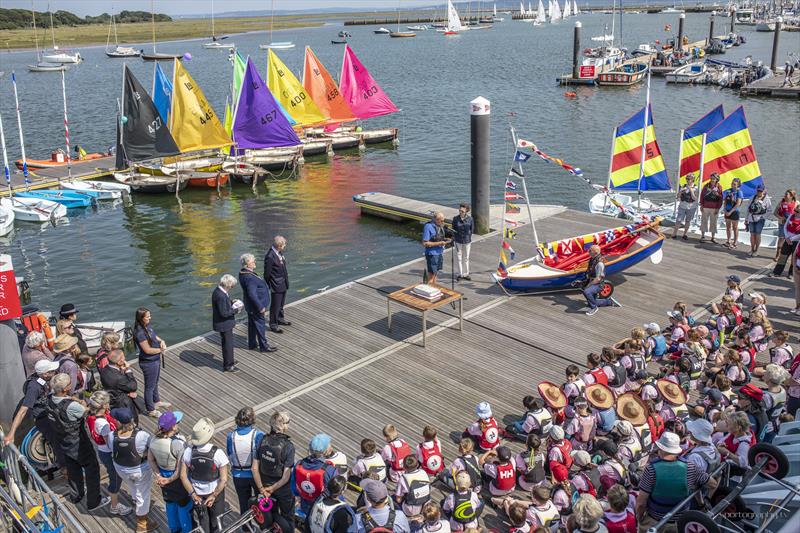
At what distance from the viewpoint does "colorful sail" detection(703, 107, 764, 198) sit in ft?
60.0

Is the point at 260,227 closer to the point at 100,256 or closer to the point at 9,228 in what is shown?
the point at 100,256

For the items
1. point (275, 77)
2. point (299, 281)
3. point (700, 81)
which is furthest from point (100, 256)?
point (700, 81)

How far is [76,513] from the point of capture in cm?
867

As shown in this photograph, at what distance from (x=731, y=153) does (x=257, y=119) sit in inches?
772

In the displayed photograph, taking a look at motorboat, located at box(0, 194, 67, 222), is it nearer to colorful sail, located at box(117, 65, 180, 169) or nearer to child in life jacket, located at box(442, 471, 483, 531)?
colorful sail, located at box(117, 65, 180, 169)

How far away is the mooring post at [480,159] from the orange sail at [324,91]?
20921 mm

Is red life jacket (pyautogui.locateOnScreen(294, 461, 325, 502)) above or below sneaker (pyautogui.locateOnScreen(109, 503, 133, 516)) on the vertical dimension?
above

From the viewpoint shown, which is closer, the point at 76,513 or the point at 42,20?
the point at 76,513

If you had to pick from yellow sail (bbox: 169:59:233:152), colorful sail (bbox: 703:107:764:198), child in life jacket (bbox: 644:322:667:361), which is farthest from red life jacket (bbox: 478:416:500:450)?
yellow sail (bbox: 169:59:233:152)

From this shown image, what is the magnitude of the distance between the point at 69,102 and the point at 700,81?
58280 mm

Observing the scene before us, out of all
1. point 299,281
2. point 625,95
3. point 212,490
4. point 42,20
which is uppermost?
point 42,20

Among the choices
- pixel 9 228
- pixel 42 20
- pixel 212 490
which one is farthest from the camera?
pixel 42 20

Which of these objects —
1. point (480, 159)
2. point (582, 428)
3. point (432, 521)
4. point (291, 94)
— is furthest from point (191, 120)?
point (432, 521)

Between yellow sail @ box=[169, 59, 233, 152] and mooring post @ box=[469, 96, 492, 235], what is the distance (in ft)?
52.4
